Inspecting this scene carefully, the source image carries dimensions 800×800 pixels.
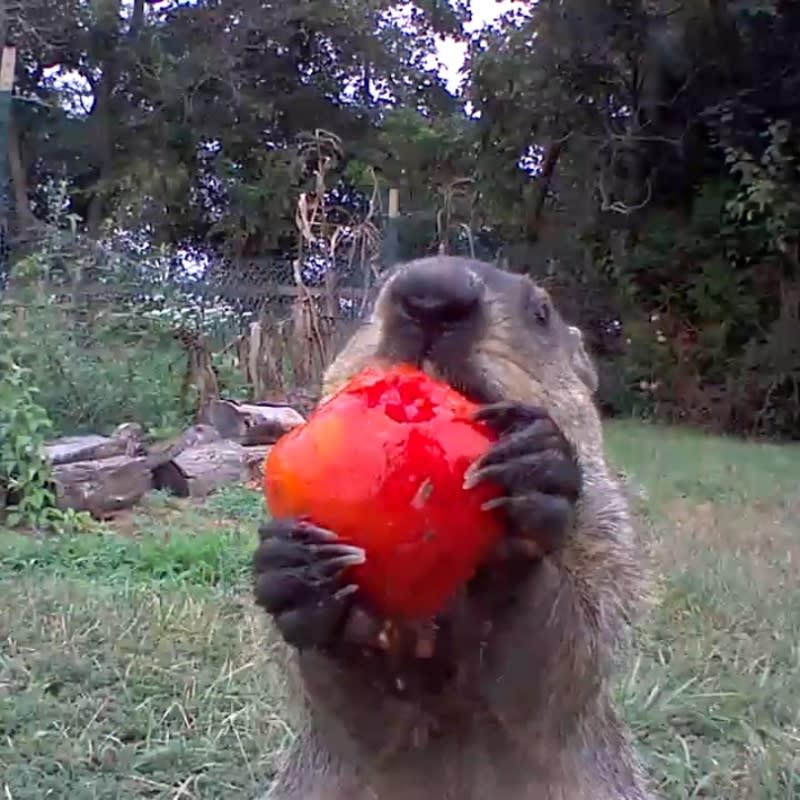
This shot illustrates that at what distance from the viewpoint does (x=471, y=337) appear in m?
2.09

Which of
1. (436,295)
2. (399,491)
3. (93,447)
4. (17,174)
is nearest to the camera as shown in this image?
(399,491)

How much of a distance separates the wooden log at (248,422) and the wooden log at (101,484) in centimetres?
154

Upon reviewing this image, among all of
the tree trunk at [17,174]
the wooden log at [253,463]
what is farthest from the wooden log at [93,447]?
the tree trunk at [17,174]

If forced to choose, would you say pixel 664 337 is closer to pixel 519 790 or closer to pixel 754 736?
pixel 754 736

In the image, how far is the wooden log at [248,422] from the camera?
333 inches

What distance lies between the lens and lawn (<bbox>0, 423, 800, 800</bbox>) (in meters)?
3.29

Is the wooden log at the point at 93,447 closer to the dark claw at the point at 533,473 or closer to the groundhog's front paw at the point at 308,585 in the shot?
the groundhog's front paw at the point at 308,585

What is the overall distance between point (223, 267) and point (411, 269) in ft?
31.6

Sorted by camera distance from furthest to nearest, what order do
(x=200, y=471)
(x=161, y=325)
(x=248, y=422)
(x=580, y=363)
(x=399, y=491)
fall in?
(x=161, y=325)
(x=248, y=422)
(x=200, y=471)
(x=580, y=363)
(x=399, y=491)

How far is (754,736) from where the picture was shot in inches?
141

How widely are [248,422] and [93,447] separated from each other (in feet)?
5.24

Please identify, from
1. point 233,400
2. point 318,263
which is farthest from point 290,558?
point 318,263

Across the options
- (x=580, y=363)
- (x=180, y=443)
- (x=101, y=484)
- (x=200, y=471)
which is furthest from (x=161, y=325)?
(x=580, y=363)

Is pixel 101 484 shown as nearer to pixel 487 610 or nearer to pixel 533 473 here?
pixel 487 610
